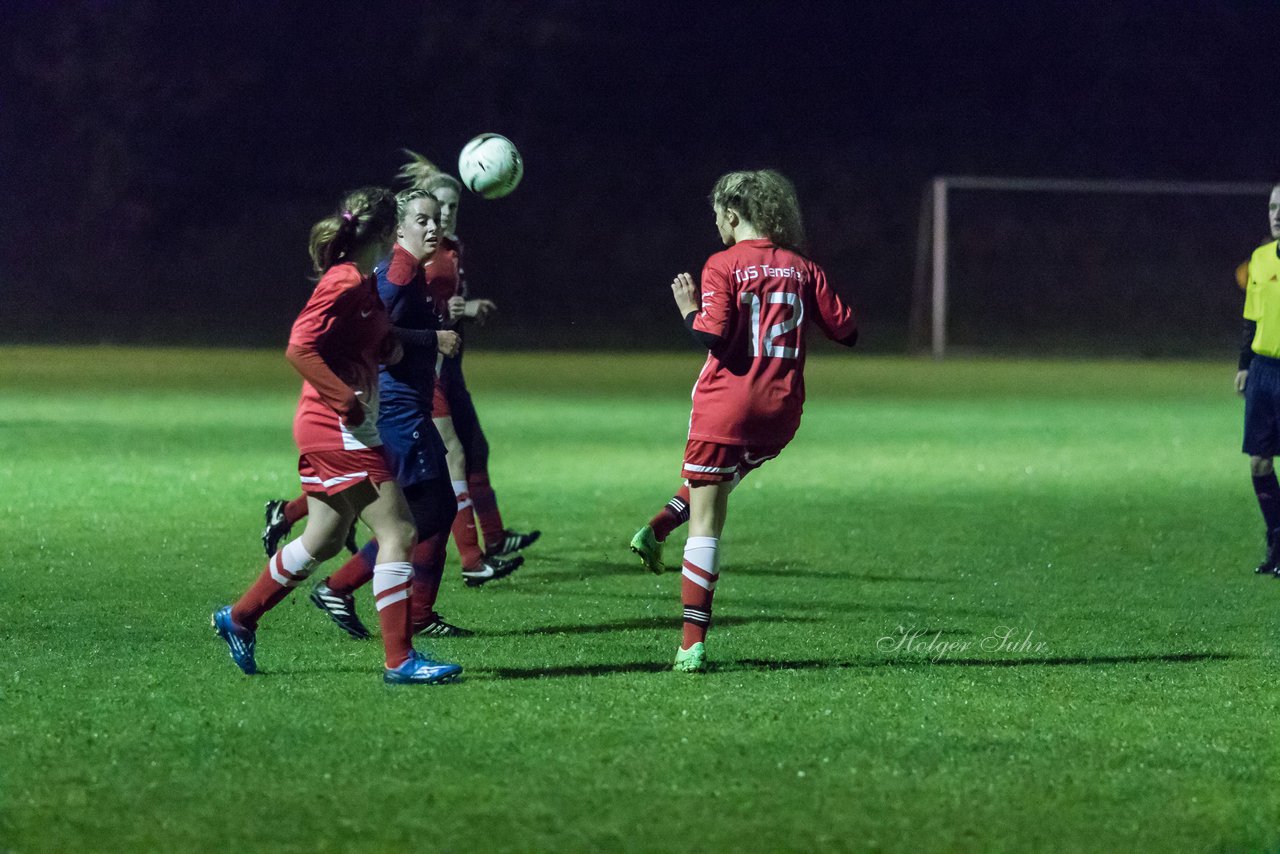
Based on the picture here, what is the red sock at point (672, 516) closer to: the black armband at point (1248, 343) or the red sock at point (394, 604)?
the red sock at point (394, 604)

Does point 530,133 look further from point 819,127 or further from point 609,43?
point 819,127

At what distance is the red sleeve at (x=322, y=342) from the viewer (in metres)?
5.57

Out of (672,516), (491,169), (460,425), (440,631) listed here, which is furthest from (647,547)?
(491,169)

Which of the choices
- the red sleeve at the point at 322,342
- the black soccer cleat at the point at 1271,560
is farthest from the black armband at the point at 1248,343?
the red sleeve at the point at 322,342

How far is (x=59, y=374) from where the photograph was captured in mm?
23891

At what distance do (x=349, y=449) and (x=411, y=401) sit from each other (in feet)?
2.97

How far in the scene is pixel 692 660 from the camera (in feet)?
20.1

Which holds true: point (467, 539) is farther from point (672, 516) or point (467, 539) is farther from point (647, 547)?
point (647, 547)

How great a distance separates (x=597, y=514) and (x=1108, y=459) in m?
5.40

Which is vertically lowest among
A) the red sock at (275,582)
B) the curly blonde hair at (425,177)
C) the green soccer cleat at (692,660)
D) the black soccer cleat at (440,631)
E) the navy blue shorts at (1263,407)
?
the black soccer cleat at (440,631)

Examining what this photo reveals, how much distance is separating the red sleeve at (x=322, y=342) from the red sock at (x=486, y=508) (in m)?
3.11

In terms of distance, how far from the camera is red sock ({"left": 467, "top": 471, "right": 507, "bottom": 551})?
8797 millimetres

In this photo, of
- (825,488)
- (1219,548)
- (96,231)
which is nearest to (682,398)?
(825,488)

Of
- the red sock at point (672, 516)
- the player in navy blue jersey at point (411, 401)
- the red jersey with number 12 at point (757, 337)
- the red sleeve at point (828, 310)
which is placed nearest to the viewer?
the red jersey with number 12 at point (757, 337)
